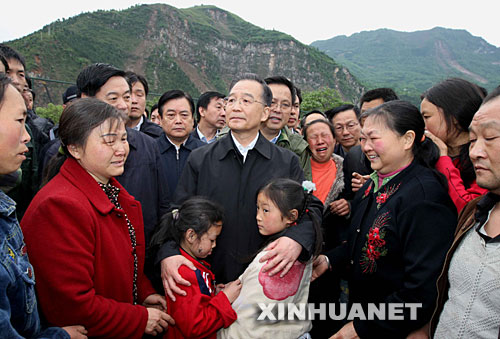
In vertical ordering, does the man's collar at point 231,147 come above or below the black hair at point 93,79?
below

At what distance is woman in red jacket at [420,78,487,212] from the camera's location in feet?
7.00

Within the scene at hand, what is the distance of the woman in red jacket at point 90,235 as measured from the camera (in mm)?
1531

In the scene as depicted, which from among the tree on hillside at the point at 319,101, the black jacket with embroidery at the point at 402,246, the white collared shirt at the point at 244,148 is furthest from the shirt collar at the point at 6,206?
the tree on hillside at the point at 319,101

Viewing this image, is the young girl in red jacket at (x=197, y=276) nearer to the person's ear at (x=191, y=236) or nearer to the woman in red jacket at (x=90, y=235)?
the person's ear at (x=191, y=236)

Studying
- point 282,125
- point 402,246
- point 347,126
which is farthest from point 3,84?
point 347,126

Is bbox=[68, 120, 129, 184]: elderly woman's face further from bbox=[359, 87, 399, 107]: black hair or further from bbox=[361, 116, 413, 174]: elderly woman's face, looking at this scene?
bbox=[359, 87, 399, 107]: black hair

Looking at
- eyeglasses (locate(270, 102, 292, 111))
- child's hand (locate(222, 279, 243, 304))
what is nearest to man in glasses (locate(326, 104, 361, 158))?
eyeglasses (locate(270, 102, 292, 111))

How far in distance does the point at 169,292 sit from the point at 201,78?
255 ft

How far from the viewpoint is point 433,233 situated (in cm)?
177

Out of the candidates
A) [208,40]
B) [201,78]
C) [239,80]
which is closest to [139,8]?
[208,40]

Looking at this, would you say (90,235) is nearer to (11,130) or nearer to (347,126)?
(11,130)

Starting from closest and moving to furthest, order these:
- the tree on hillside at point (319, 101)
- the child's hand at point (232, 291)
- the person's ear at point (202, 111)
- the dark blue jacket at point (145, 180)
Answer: the child's hand at point (232, 291)
the dark blue jacket at point (145, 180)
the person's ear at point (202, 111)
the tree on hillside at point (319, 101)

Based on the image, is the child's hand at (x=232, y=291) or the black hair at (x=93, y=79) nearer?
the child's hand at (x=232, y=291)

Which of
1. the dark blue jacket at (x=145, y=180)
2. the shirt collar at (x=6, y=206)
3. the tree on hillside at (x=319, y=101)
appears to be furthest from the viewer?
the tree on hillside at (x=319, y=101)
